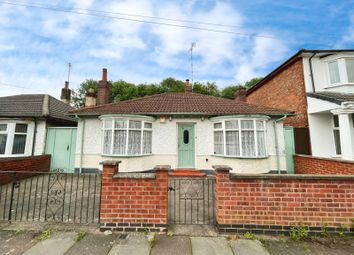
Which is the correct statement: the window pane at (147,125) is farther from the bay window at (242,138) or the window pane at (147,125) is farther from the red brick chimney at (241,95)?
the red brick chimney at (241,95)

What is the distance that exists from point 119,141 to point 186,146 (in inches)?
143

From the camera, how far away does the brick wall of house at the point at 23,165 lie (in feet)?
22.0

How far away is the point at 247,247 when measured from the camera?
2881mm

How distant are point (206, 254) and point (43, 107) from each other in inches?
479

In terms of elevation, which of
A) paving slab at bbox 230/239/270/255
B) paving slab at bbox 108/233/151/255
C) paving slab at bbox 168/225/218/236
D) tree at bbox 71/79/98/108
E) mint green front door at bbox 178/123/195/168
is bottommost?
paving slab at bbox 230/239/270/255

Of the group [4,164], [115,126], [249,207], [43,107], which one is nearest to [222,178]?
[249,207]

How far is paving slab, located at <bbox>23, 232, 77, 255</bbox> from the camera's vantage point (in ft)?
8.90

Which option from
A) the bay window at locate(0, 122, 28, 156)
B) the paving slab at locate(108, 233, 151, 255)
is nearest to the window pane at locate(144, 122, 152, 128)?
the paving slab at locate(108, 233, 151, 255)

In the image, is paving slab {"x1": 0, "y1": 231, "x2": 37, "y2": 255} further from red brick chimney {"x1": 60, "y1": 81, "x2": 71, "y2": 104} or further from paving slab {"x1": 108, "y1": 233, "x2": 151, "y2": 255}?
red brick chimney {"x1": 60, "y1": 81, "x2": 71, "y2": 104}

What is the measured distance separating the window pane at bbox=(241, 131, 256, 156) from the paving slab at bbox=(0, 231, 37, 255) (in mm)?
8226

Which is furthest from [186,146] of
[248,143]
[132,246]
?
[132,246]

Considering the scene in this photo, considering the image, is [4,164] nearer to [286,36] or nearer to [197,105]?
[197,105]

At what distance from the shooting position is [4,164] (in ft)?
22.3

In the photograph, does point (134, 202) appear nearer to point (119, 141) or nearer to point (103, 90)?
point (119, 141)
